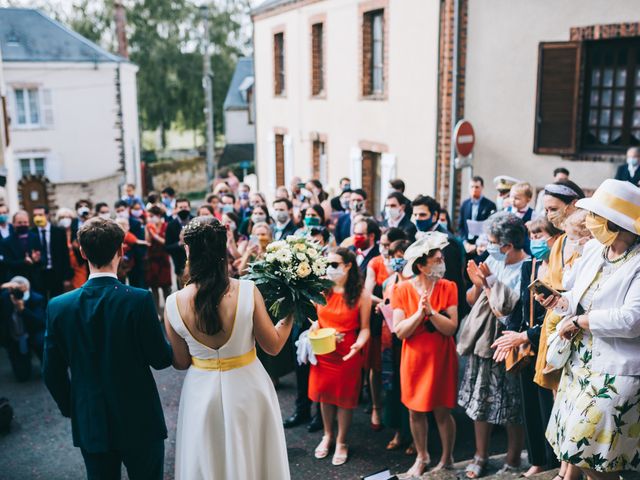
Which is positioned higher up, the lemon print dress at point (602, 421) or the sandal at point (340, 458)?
the lemon print dress at point (602, 421)

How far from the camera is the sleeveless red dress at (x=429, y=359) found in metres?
5.39

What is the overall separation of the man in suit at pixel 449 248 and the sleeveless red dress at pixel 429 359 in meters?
0.69

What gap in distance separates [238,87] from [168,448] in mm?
38986

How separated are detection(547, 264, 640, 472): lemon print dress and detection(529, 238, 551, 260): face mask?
4.06 feet

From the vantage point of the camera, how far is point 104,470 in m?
3.91

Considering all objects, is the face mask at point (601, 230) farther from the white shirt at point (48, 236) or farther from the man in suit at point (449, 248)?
the white shirt at point (48, 236)

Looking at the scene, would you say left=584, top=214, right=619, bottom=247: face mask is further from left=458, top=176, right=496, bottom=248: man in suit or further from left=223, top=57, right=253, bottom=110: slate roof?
left=223, top=57, right=253, bottom=110: slate roof

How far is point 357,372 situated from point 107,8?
141 feet

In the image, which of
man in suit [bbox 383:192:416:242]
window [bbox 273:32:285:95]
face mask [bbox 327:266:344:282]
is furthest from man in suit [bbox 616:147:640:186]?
window [bbox 273:32:285:95]

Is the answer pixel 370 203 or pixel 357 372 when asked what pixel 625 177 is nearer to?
pixel 357 372

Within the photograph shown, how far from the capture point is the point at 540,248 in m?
5.05

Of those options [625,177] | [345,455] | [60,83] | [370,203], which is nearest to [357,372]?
[345,455]

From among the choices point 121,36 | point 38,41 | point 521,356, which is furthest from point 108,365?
point 121,36

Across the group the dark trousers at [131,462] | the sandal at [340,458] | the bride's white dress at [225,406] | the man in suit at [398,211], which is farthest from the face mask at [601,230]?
the man in suit at [398,211]
